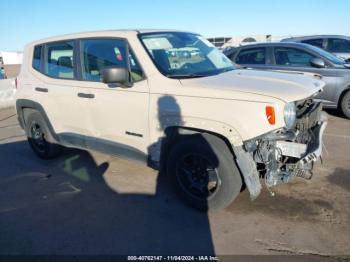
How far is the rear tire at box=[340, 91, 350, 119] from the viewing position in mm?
7555

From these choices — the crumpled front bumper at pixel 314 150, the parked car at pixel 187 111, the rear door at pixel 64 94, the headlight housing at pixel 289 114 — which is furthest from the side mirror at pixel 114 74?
the crumpled front bumper at pixel 314 150

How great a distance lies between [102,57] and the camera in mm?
4379

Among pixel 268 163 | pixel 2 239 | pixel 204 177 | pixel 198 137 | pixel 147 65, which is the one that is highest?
pixel 147 65

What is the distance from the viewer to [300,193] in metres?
4.16

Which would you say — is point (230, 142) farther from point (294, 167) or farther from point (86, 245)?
point (86, 245)

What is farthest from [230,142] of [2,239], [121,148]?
[2,239]

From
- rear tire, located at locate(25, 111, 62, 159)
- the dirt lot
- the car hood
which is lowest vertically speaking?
the dirt lot

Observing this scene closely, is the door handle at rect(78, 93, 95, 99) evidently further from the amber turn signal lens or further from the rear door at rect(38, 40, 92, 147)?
the amber turn signal lens

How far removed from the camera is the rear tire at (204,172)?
3.51 m

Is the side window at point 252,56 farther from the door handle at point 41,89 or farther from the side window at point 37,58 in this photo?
the door handle at point 41,89

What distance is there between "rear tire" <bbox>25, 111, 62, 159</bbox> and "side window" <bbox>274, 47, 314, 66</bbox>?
542 cm

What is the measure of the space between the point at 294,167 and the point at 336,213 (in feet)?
2.30

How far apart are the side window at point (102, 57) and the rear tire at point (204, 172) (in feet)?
3.34

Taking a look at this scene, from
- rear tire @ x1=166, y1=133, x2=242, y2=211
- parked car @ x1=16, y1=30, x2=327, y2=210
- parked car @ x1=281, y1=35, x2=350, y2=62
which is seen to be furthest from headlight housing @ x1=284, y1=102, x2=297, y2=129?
parked car @ x1=281, y1=35, x2=350, y2=62
